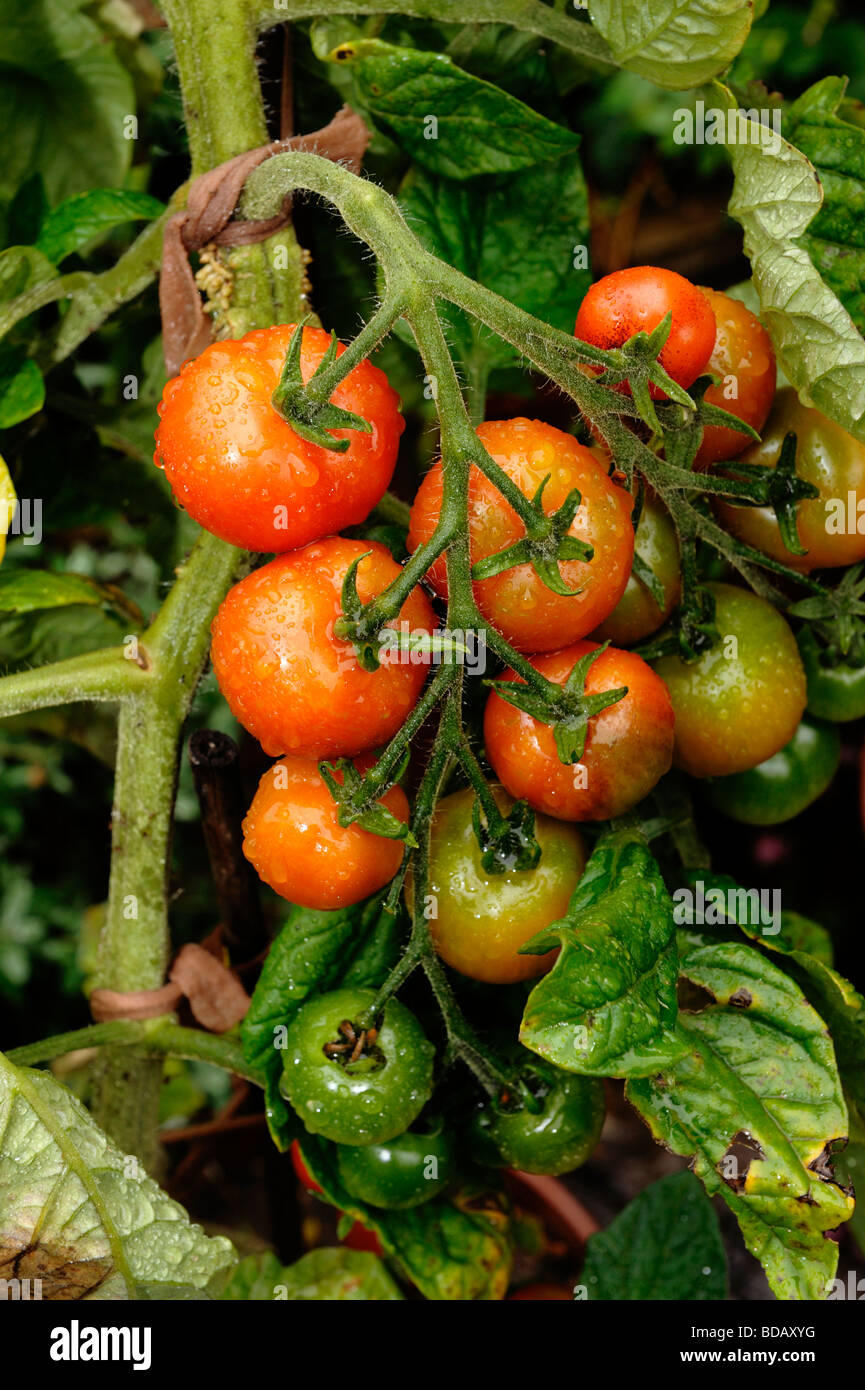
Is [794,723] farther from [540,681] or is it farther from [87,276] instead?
[87,276]

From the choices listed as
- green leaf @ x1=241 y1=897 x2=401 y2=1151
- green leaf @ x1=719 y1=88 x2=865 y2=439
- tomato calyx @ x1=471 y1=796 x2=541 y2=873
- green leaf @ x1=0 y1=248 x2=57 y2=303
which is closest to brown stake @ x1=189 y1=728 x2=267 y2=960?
green leaf @ x1=241 y1=897 x2=401 y2=1151

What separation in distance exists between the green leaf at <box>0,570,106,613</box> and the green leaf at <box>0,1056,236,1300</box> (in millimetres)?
306

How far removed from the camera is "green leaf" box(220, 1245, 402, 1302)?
33.0 inches

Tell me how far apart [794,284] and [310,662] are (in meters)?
0.33

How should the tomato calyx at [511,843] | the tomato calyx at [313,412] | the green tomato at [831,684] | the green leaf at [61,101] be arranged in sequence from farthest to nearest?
the green leaf at [61,101] → the green tomato at [831,684] → the tomato calyx at [511,843] → the tomato calyx at [313,412]

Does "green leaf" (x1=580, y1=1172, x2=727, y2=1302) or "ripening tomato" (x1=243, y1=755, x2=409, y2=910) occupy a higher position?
"ripening tomato" (x1=243, y1=755, x2=409, y2=910)

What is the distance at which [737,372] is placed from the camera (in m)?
0.60

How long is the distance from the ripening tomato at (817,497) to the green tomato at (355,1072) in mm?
355

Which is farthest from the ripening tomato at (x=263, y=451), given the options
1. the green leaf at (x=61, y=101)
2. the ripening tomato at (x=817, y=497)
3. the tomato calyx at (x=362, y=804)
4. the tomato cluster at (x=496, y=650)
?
the green leaf at (x=61, y=101)

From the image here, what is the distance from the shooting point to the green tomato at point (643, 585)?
0.62 m

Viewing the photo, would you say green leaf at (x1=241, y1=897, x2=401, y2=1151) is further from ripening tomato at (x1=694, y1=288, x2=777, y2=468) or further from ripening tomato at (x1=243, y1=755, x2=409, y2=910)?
ripening tomato at (x1=694, y1=288, x2=777, y2=468)

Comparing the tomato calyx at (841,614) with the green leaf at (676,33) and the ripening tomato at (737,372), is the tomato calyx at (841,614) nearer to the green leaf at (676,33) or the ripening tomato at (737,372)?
the ripening tomato at (737,372)

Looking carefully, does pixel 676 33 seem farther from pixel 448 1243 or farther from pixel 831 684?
pixel 448 1243
